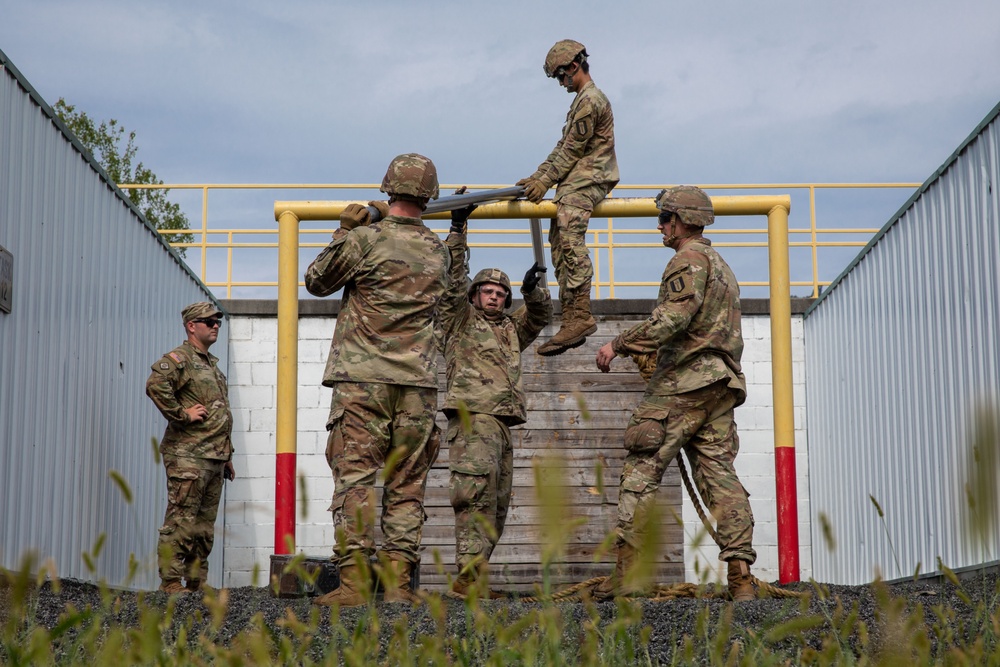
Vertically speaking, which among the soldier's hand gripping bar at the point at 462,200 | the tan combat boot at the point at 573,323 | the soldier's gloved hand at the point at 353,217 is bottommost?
the tan combat boot at the point at 573,323

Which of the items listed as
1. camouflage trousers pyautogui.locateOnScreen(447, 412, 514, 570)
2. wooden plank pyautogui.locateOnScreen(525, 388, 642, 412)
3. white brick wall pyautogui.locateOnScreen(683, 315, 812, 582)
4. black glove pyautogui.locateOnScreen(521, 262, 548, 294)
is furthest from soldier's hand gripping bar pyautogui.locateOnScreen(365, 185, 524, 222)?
white brick wall pyautogui.locateOnScreen(683, 315, 812, 582)

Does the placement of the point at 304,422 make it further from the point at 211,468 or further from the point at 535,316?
the point at 535,316

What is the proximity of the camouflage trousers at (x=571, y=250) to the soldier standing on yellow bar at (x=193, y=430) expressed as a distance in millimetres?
2508

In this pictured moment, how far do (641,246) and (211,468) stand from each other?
5.94 metres

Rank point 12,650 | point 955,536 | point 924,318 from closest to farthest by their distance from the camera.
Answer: point 12,650
point 955,536
point 924,318

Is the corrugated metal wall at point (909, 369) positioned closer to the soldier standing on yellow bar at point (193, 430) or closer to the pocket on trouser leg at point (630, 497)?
the pocket on trouser leg at point (630, 497)

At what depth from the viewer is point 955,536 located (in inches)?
254

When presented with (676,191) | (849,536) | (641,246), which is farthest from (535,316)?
(641,246)

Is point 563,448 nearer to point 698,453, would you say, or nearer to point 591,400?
point 591,400

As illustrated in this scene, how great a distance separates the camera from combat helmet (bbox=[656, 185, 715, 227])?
5863mm

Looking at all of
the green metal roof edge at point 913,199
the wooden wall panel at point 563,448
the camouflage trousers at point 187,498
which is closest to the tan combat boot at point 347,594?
the camouflage trousers at point 187,498

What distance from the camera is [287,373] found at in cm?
805

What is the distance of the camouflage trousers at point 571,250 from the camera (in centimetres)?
716

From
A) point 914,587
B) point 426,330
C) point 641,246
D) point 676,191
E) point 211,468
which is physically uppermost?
point 641,246
